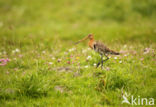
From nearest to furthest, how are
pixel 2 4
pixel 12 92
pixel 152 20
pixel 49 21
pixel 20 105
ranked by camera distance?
1. pixel 20 105
2. pixel 12 92
3. pixel 152 20
4. pixel 49 21
5. pixel 2 4

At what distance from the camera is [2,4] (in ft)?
78.8

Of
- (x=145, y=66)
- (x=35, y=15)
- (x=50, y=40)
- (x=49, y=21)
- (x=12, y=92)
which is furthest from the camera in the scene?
(x=35, y=15)

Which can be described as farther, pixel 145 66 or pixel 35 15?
pixel 35 15

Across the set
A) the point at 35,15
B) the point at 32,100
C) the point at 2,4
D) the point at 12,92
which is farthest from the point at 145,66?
the point at 2,4

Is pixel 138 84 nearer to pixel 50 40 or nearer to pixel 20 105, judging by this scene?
pixel 20 105

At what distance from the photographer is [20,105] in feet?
17.6

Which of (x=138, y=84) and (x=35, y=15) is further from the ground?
Result: (x=35, y=15)

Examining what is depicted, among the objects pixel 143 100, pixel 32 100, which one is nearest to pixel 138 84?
pixel 143 100

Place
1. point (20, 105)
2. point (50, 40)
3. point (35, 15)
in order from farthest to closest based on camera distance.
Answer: point (35, 15) < point (50, 40) < point (20, 105)

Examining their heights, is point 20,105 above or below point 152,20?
below

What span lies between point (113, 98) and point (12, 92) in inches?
113

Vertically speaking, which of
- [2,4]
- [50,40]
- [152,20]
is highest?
[2,4]

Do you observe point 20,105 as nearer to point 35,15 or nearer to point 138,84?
point 138,84

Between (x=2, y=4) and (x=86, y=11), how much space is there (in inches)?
411
